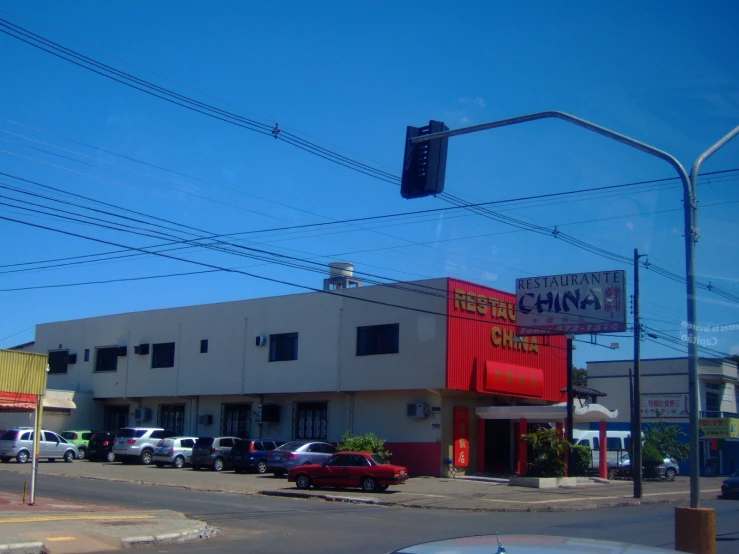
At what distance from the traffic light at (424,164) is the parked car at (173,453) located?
31.3 m

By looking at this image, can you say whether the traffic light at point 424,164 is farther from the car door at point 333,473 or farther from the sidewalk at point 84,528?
the car door at point 333,473

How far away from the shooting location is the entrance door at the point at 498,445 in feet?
133

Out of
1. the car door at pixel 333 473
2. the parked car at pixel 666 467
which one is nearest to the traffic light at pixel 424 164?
the car door at pixel 333 473

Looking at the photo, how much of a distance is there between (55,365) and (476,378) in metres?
30.6

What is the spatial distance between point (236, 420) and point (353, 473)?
17.9m

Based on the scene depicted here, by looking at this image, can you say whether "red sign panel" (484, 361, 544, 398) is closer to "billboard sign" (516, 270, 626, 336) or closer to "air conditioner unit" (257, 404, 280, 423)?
"billboard sign" (516, 270, 626, 336)

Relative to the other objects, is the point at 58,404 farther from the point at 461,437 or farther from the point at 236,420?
the point at 461,437

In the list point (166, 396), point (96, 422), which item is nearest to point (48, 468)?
point (166, 396)

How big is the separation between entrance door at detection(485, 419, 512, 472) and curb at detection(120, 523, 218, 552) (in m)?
24.7

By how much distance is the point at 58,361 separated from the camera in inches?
2158

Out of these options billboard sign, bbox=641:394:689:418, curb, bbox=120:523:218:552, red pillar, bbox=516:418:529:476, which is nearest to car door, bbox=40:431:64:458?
red pillar, bbox=516:418:529:476

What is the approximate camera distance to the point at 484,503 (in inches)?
1019

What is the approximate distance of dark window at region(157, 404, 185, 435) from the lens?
159 feet

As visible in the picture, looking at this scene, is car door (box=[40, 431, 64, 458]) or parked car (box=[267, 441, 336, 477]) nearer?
parked car (box=[267, 441, 336, 477])
